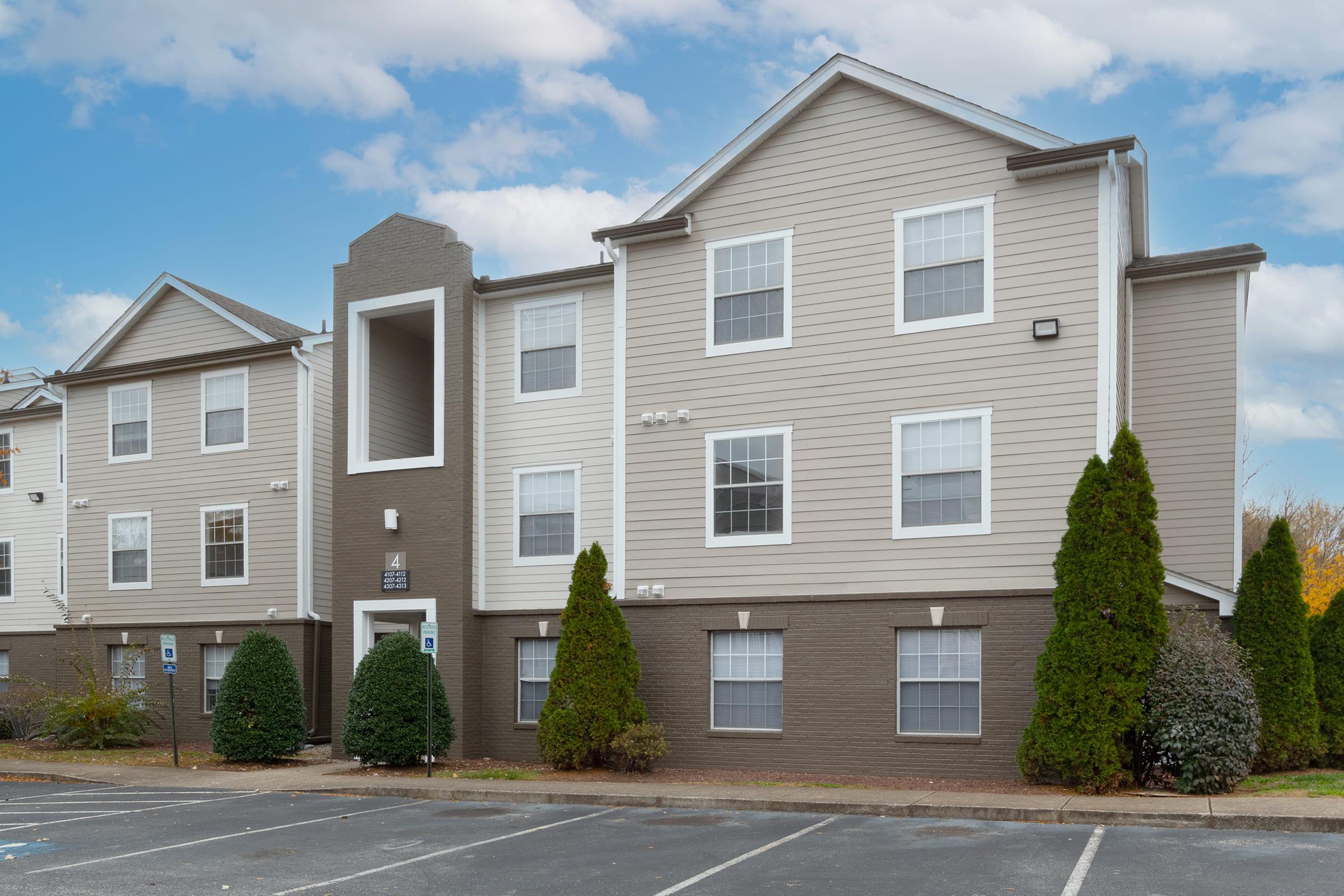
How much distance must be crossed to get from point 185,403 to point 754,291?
13312 mm

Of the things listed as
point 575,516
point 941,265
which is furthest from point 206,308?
point 941,265

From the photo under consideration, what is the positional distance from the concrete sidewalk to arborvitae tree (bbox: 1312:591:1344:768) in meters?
3.78

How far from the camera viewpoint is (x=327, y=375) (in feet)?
79.9

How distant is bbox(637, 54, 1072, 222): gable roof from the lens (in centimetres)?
1667

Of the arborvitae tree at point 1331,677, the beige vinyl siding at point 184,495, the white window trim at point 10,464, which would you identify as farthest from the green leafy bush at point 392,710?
the white window trim at point 10,464

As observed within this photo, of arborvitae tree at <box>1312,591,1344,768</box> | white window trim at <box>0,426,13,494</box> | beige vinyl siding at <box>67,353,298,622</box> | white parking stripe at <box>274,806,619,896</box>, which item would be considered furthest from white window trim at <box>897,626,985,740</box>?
white window trim at <box>0,426,13,494</box>

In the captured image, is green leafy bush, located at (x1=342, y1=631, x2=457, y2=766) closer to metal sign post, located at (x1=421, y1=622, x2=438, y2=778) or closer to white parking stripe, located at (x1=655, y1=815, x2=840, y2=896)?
metal sign post, located at (x1=421, y1=622, x2=438, y2=778)

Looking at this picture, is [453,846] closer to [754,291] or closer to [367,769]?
[367,769]

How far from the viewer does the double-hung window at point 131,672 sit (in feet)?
80.9

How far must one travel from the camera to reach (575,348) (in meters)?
20.6

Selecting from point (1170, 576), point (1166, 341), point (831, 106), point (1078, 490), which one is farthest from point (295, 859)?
point (1166, 341)

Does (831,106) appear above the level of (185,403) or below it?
above

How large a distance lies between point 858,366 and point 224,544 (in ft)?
46.0

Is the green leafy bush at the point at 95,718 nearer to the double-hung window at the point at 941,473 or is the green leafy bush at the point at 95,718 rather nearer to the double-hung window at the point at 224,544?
the double-hung window at the point at 224,544
